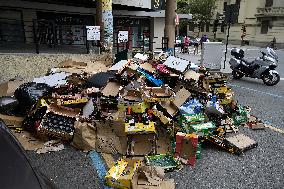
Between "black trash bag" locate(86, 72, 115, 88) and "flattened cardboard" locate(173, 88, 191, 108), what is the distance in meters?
1.69

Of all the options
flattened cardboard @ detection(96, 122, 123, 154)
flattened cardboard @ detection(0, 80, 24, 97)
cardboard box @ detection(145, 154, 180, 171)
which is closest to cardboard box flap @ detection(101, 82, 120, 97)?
flattened cardboard @ detection(96, 122, 123, 154)

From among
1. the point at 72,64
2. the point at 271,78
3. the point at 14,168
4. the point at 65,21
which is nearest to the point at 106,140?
the point at 14,168

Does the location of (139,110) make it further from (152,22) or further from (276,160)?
(152,22)

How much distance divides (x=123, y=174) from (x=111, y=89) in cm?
243

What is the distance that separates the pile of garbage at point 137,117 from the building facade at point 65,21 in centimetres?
480

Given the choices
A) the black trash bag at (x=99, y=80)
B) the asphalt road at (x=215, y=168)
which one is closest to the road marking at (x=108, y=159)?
the asphalt road at (x=215, y=168)

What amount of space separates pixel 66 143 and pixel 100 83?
5.82 ft

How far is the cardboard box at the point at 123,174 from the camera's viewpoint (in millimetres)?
3588

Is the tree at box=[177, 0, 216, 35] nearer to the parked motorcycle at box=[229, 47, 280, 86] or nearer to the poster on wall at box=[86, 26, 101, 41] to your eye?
the parked motorcycle at box=[229, 47, 280, 86]

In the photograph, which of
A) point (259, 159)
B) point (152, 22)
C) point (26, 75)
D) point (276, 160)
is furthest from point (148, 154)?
point (152, 22)

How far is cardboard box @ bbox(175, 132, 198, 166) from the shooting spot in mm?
4435

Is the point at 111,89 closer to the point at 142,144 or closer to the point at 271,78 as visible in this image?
the point at 142,144

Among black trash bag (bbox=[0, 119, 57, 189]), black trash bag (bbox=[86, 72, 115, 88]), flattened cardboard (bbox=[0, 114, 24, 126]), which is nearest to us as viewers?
black trash bag (bbox=[0, 119, 57, 189])

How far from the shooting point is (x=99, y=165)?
4.32 meters
